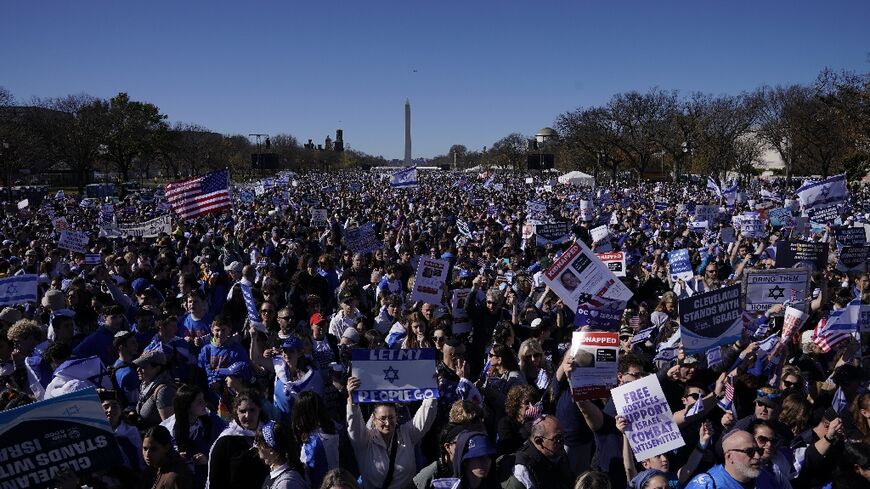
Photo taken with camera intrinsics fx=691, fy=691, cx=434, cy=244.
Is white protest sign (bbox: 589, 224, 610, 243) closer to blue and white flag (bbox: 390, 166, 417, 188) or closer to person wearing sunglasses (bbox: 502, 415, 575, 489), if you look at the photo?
person wearing sunglasses (bbox: 502, 415, 575, 489)

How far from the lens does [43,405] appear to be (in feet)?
12.4

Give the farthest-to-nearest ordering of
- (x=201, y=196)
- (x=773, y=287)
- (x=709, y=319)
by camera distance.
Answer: (x=201, y=196) → (x=773, y=287) → (x=709, y=319)

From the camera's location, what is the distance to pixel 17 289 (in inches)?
364

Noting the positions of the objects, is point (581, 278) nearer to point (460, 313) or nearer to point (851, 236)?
point (460, 313)

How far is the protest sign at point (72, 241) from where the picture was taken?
46.0 ft

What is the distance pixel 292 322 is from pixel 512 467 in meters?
3.23

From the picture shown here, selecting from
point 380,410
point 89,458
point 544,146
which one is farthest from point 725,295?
point 544,146

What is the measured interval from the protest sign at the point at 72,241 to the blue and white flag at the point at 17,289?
5.01 m

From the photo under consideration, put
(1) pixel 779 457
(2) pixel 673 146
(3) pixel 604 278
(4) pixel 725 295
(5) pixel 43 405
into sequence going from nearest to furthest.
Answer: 1. (5) pixel 43 405
2. (1) pixel 779 457
3. (4) pixel 725 295
4. (3) pixel 604 278
5. (2) pixel 673 146

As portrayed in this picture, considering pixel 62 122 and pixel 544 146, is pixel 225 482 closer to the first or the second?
pixel 62 122

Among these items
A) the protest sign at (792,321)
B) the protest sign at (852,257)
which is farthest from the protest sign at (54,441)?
the protest sign at (852,257)

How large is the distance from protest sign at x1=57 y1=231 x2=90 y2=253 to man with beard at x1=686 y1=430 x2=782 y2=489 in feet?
44.4

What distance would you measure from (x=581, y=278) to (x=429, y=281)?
276 cm

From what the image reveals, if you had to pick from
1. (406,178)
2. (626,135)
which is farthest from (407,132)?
(406,178)
